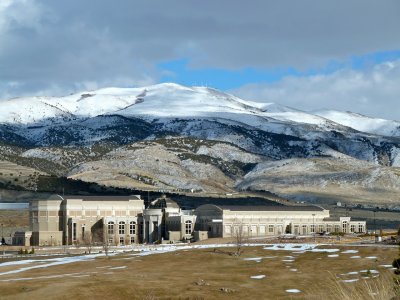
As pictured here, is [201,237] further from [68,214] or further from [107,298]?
[107,298]

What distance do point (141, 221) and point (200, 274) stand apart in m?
80.4

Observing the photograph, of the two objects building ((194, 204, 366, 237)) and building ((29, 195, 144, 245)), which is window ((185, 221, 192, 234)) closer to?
building ((194, 204, 366, 237))

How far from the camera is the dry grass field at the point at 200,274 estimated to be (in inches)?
3226

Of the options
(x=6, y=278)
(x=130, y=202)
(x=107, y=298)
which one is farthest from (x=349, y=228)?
(x=107, y=298)

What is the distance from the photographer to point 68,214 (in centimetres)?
17438

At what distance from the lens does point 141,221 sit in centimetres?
18025

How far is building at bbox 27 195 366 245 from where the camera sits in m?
172

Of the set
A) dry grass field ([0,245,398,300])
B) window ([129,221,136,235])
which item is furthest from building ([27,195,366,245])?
dry grass field ([0,245,398,300])

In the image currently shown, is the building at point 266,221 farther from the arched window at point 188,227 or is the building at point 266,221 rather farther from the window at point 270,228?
the arched window at point 188,227

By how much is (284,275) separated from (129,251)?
51.0 meters

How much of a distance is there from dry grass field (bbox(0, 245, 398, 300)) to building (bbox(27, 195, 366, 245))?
131ft

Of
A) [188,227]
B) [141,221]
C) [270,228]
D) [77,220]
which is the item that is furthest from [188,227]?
[77,220]

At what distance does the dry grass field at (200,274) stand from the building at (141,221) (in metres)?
40.0

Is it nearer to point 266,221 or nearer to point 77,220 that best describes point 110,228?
point 77,220
